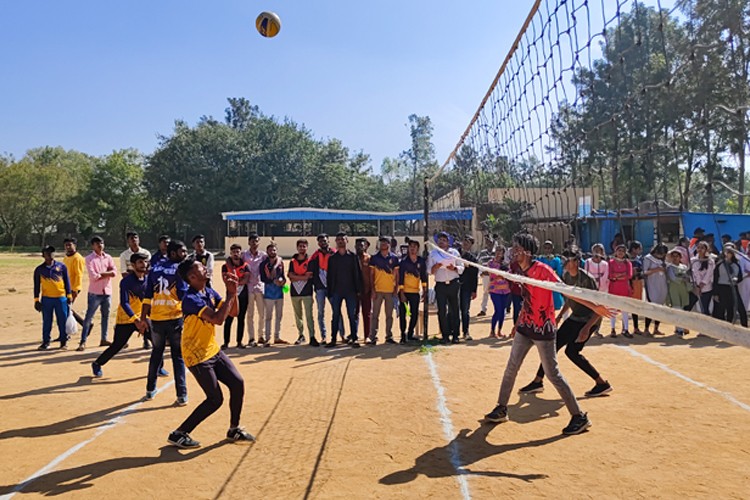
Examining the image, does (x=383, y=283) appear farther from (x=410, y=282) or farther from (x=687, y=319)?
(x=687, y=319)

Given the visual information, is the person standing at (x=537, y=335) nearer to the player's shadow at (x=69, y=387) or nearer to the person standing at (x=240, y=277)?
the player's shadow at (x=69, y=387)

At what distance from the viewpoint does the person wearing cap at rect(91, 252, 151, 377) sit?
6.07 meters

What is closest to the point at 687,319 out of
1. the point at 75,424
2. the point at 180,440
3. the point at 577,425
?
the point at 577,425

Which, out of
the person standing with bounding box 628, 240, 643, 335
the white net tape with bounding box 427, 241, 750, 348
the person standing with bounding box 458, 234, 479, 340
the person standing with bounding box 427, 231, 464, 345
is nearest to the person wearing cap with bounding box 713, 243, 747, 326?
the person standing with bounding box 628, 240, 643, 335

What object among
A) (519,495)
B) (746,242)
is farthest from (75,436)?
(746,242)

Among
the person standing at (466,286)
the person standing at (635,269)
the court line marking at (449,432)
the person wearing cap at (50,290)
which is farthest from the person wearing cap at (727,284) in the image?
the person wearing cap at (50,290)

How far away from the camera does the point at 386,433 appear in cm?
445

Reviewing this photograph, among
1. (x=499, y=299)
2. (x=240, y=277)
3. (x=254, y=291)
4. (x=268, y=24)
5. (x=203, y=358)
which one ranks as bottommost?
(x=499, y=299)

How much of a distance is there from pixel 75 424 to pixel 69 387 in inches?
55.7

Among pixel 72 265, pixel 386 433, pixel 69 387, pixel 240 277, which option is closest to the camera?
pixel 386 433

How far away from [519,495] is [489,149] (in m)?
7.72

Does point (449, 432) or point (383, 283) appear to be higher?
point (383, 283)

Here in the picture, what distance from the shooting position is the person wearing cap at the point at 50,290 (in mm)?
7961

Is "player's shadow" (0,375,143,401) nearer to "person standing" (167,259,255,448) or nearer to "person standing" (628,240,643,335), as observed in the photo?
"person standing" (167,259,255,448)
